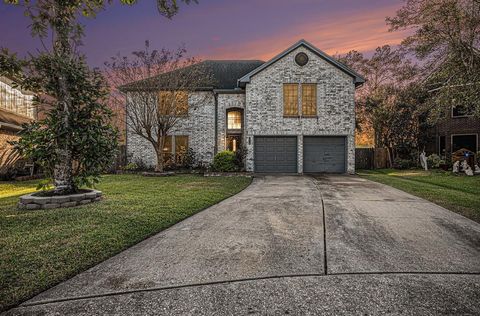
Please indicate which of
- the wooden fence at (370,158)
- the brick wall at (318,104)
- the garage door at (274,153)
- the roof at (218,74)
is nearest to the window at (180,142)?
the roof at (218,74)

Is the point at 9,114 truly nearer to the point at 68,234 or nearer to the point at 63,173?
the point at 63,173

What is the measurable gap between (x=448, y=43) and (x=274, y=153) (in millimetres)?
9516

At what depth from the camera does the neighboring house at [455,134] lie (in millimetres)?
18750

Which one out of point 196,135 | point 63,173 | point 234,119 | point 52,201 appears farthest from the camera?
point 234,119

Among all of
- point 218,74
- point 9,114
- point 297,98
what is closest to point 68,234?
point 297,98

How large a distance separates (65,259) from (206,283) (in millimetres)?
1989

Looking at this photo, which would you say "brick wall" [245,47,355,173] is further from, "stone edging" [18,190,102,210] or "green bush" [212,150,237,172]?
"stone edging" [18,190,102,210]

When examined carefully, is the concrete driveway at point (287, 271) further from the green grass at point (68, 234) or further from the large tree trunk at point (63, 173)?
the large tree trunk at point (63, 173)

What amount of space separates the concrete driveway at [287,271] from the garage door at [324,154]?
33.4 ft

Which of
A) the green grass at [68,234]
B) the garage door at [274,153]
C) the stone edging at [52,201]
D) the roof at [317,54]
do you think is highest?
the roof at [317,54]

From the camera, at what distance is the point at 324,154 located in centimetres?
1547

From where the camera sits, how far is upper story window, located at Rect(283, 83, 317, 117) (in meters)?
15.4

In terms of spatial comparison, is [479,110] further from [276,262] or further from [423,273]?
[276,262]

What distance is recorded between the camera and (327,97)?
15.2 m
